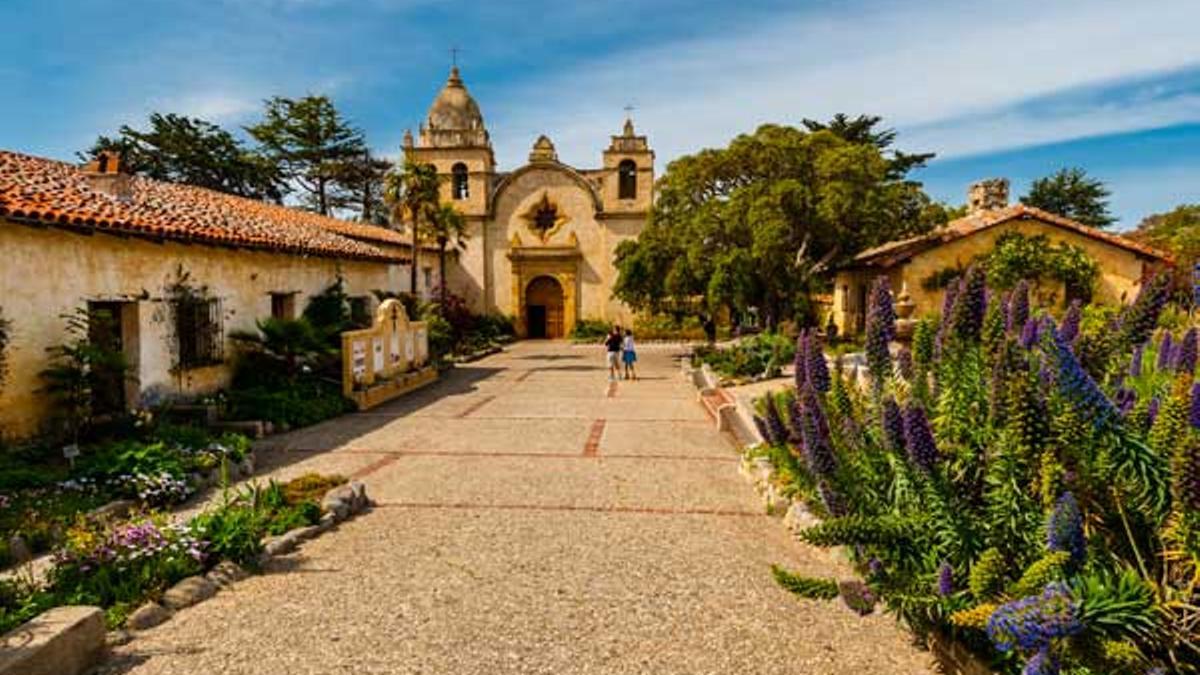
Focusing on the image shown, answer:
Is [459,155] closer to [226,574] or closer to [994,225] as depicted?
[994,225]

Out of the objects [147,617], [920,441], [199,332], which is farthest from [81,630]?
[199,332]

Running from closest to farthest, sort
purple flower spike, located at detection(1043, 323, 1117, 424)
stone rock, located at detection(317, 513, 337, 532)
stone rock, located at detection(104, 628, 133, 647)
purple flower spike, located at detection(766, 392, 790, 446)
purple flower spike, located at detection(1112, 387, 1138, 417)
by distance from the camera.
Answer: purple flower spike, located at detection(1043, 323, 1117, 424) → purple flower spike, located at detection(1112, 387, 1138, 417) → stone rock, located at detection(104, 628, 133, 647) → purple flower spike, located at detection(766, 392, 790, 446) → stone rock, located at detection(317, 513, 337, 532)

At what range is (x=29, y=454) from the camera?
26.9 feet

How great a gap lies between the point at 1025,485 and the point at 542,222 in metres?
33.3

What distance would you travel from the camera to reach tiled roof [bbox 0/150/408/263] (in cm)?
912

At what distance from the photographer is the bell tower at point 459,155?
34812 mm

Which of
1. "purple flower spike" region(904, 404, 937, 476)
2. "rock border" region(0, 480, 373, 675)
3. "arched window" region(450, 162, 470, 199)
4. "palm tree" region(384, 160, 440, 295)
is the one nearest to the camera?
"purple flower spike" region(904, 404, 937, 476)

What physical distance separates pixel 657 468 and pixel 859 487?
17.1 ft

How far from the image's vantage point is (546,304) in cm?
3562

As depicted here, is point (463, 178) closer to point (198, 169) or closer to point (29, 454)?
point (198, 169)

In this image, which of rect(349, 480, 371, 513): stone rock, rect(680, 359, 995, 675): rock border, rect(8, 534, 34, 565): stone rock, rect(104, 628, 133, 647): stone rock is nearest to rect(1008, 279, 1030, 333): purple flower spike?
rect(680, 359, 995, 675): rock border

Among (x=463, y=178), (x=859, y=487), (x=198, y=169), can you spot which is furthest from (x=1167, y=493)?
(x=198, y=169)

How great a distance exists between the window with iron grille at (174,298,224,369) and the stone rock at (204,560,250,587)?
817 cm

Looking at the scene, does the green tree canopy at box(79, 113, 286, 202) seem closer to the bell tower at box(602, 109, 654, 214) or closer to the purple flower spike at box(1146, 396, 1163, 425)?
the bell tower at box(602, 109, 654, 214)
